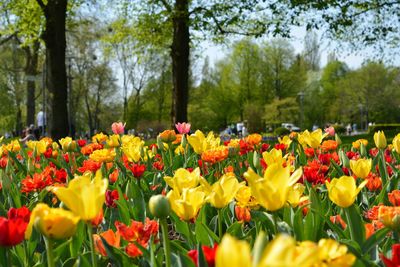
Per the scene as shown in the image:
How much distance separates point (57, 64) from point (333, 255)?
32.3 ft

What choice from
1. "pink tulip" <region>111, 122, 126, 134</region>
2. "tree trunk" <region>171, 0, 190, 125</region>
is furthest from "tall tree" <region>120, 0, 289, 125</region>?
"pink tulip" <region>111, 122, 126, 134</region>

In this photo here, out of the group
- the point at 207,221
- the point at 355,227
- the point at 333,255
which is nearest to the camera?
the point at 333,255

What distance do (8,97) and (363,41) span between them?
24.2 meters

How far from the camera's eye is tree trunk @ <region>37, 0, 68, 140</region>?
394 inches

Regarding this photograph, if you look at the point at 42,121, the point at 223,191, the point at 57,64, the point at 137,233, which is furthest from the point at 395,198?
the point at 42,121

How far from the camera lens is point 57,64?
1003 cm

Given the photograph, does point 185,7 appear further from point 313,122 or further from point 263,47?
point 313,122

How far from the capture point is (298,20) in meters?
10.7

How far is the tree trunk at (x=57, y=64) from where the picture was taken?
10.0 m

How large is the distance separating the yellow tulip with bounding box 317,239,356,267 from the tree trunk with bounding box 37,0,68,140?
31.5ft

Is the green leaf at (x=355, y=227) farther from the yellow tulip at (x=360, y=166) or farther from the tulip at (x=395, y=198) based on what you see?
the yellow tulip at (x=360, y=166)

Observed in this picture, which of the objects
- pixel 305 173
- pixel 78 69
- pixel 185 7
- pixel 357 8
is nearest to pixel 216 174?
pixel 305 173

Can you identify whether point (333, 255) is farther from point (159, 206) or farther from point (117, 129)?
point (117, 129)

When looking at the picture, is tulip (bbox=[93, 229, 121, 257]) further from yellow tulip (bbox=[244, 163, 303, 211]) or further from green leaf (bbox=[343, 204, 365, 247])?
green leaf (bbox=[343, 204, 365, 247])
